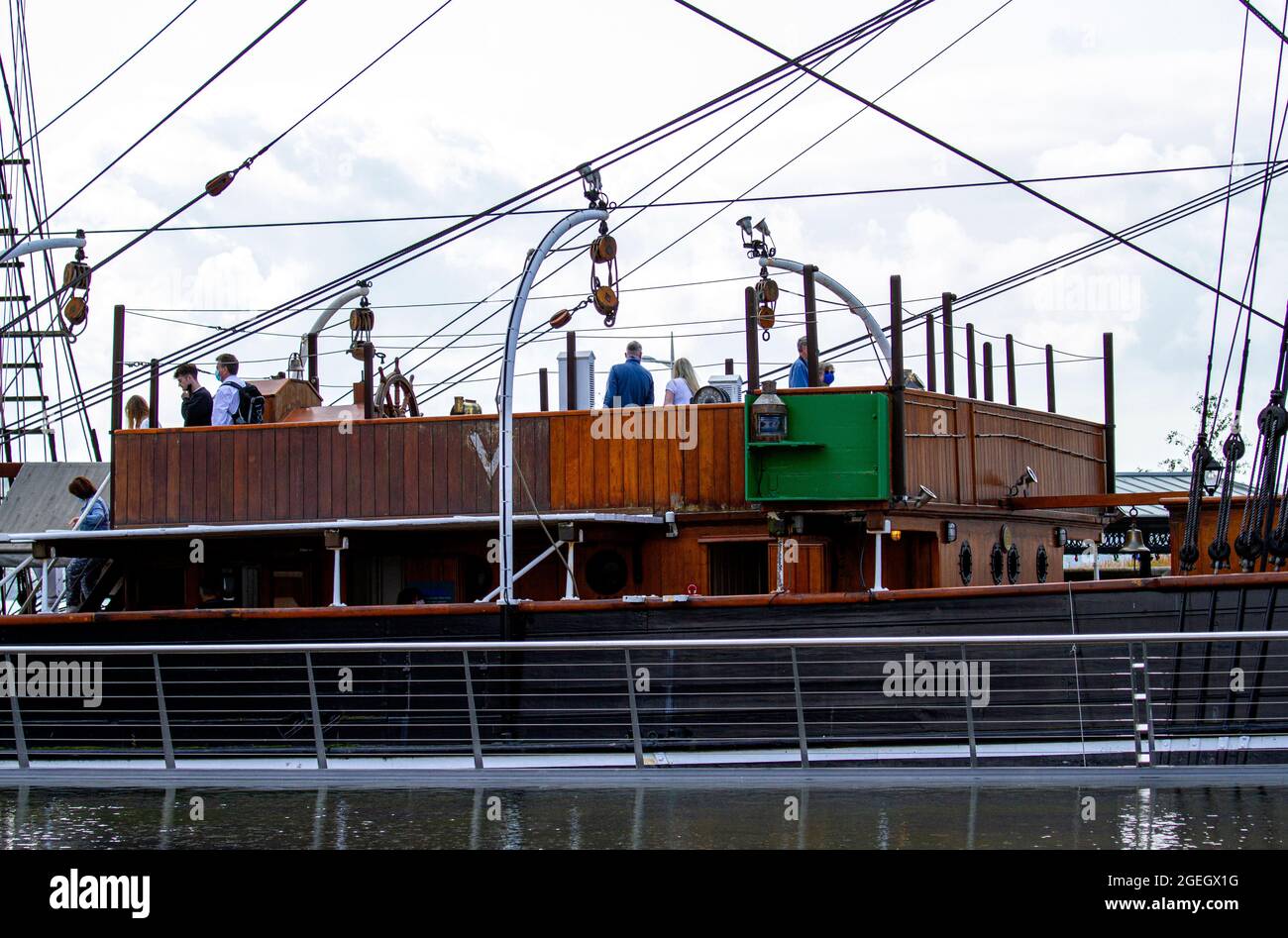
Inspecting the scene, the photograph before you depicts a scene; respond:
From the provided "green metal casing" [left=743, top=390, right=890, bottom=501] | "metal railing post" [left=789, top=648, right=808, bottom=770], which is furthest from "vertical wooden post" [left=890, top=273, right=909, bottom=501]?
"metal railing post" [left=789, top=648, right=808, bottom=770]

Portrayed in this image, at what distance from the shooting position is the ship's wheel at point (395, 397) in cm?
1764

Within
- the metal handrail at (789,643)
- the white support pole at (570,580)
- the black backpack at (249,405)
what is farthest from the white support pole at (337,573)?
the metal handrail at (789,643)

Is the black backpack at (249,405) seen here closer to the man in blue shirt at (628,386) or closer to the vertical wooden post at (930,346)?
the man in blue shirt at (628,386)

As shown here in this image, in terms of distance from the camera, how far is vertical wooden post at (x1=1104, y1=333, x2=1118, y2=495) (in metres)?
18.9

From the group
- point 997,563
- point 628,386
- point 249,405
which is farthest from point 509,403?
point 997,563

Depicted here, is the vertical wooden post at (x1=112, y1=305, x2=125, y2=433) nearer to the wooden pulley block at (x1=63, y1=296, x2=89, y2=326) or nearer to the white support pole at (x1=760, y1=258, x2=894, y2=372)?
the wooden pulley block at (x1=63, y1=296, x2=89, y2=326)

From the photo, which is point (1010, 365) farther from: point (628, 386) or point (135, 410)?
point (135, 410)

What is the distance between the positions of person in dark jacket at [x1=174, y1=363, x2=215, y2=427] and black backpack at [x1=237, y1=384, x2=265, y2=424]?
0.36m

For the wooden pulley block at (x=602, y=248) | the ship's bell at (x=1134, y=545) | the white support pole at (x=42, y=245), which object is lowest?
the ship's bell at (x=1134, y=545)

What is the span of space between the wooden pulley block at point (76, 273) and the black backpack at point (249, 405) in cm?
206

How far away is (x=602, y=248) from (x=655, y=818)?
781 centimetres

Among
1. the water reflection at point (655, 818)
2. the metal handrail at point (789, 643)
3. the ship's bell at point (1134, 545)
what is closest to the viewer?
the water reflection at point (655, 818)

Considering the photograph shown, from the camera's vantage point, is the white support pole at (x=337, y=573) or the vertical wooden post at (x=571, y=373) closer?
the white support pole at (x=337, y=573)

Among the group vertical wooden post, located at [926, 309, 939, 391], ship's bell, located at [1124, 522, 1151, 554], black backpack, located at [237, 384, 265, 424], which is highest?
vertical wooden post, located at [926, 309, 939, 391]
